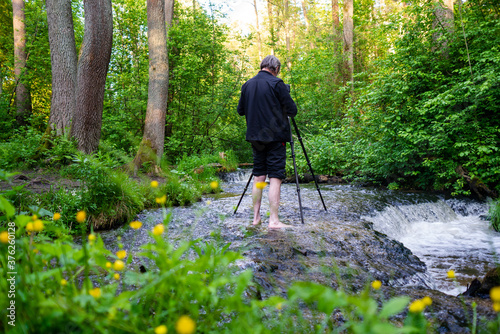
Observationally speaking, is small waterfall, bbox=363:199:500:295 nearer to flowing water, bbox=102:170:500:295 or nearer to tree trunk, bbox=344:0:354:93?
flowing water, bbox=102:170:500:295

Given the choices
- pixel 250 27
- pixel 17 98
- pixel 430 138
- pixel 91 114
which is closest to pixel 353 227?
pixel 430 138

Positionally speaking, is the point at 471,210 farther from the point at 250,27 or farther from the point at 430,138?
the point at 250,27

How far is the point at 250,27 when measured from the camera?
29.9 m

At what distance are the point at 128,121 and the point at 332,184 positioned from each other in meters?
8.44

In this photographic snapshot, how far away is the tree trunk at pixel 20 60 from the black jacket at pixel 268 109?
12805 millimetres

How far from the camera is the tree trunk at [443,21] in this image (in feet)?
24.8

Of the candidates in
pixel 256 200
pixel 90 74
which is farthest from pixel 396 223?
pixel 90 74

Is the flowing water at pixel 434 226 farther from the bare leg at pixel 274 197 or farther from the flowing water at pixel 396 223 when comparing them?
the bare leg at pixel 274 197

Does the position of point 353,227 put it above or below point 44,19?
below

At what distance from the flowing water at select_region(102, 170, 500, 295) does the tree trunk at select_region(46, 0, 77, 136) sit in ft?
12.2

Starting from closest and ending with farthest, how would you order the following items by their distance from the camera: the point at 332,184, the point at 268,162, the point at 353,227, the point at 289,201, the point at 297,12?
the point at 268,162 < the point at 353,227 < the point at 289,201 < the point at 332,184 < the point at 297,12

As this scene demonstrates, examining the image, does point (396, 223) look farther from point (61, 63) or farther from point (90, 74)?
point (61, 63)

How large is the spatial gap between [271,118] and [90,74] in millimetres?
4610

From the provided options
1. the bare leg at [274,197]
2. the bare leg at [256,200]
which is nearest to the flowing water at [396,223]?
the bare leg at [256,200]
